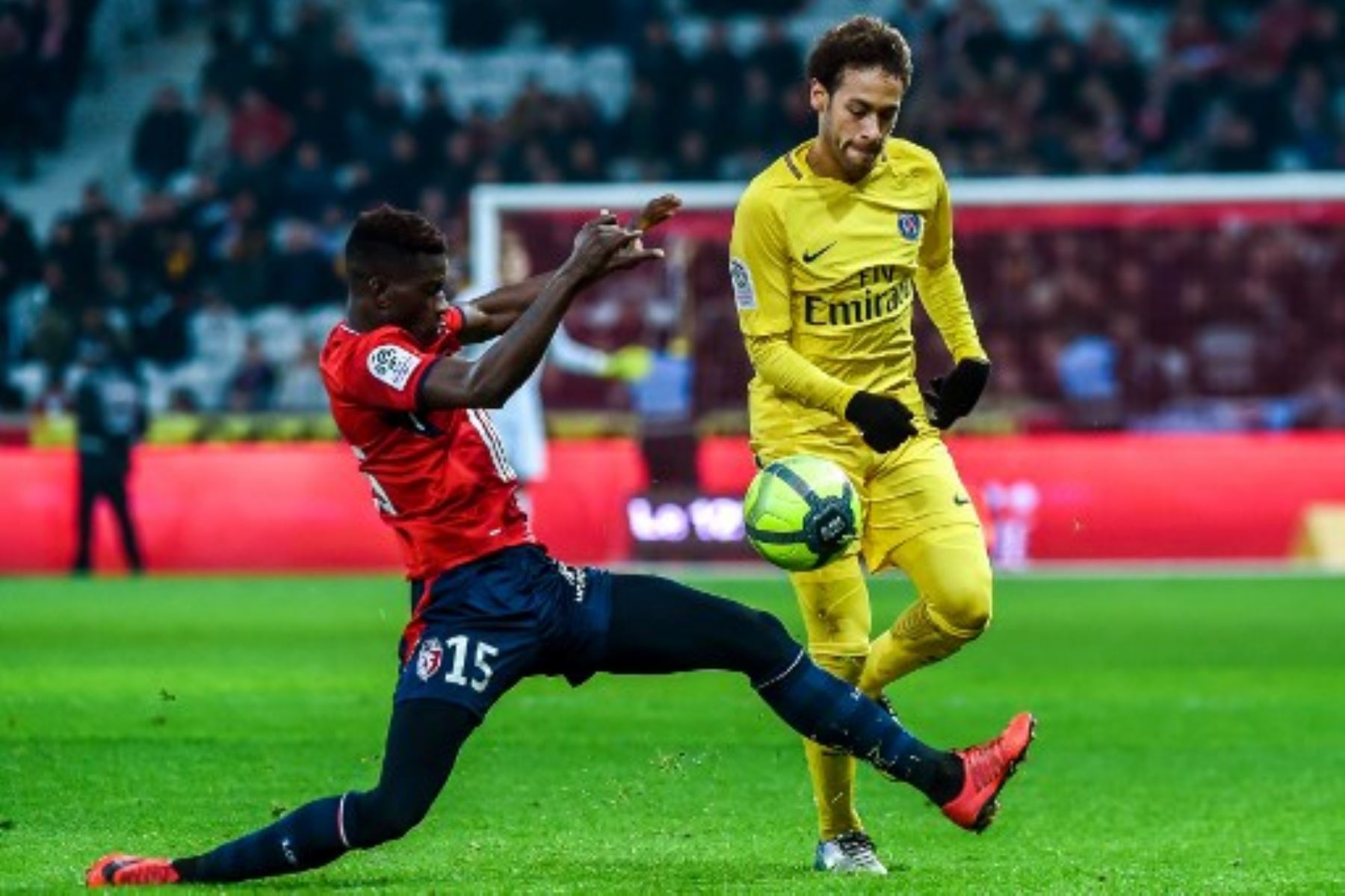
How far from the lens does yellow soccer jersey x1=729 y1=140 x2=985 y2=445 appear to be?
821 cm

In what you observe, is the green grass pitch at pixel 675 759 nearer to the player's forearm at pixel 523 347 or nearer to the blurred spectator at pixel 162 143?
the player's forearm at pixel 523 347

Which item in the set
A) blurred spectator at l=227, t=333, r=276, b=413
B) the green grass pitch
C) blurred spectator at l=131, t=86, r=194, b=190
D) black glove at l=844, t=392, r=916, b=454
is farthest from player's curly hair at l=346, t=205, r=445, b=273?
blurred spectator at l=131, t=86, r=194, b=190

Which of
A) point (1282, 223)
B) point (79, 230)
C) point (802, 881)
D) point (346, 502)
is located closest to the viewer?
point (802, 881)

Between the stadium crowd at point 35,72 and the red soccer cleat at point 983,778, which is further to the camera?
the stadium crowd at point 35,72

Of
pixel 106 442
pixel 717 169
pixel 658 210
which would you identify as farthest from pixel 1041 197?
pixel 658 210

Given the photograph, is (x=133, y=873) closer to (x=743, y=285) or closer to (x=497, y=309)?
(x=497, y=309)

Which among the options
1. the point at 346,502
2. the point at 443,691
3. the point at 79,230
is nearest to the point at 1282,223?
the point at 346,502

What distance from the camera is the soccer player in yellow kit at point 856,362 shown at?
809 centimetres

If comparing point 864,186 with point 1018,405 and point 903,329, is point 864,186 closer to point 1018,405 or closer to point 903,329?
point 903,329

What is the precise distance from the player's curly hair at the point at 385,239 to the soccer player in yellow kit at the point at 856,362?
1.30 m

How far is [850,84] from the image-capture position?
26.4ft

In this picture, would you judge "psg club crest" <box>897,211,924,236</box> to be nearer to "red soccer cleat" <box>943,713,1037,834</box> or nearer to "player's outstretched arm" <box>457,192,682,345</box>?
"player's outstretched arm" <box>457,192,682,345</box>

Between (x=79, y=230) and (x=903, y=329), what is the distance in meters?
20.6

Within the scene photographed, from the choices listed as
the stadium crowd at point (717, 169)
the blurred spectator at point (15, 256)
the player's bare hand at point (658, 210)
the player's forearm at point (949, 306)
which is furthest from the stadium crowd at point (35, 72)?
the player's bare hand at point (658, 210)
